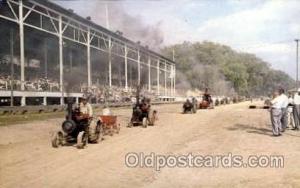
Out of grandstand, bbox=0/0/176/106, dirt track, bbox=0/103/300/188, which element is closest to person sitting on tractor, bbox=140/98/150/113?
dirt track, bbox=0/103/300/188

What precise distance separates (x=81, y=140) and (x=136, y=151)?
6.09 ft

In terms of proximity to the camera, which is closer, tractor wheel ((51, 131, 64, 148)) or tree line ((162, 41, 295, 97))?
tractor wheel ((51, 131, 64, 148))

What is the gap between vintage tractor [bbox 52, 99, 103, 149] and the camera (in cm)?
1512

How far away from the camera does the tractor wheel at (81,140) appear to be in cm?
1479

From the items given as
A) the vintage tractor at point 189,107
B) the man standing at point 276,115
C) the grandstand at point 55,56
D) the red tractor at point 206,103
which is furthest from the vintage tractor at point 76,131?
the red tractor at point 206,103

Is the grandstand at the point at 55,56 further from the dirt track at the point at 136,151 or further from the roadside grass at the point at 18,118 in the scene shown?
the dirt track at the point at 136,151

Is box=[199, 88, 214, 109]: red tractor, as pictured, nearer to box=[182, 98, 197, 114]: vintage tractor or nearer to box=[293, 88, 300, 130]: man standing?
box=[182, 98, 197, 114]: vintage tractor

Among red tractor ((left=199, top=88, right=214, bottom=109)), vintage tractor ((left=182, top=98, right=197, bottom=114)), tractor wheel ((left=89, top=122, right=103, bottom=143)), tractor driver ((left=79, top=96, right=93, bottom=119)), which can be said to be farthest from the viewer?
red tractor ((left=199, top=88, right=214, bottom=109))

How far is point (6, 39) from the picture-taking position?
3538cm

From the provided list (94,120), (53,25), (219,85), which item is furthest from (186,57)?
(94,120)

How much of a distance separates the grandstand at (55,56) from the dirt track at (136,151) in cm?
1060

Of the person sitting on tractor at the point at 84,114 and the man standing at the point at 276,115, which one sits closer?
the person sitting on tractor at the point at 84,114

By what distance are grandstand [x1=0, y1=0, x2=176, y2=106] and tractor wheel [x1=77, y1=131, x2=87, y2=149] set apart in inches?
476

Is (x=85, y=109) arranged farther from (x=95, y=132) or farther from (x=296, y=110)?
(x=296, y=110)
